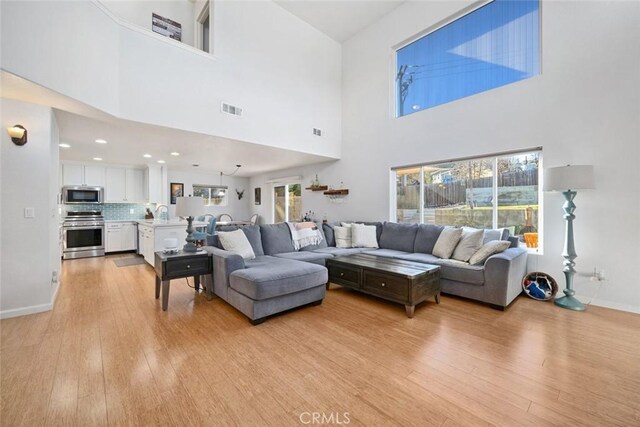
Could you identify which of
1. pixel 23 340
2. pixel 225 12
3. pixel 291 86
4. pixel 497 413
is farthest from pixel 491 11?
pixel 23 340

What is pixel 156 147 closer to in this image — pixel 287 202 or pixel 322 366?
pixel 287 202

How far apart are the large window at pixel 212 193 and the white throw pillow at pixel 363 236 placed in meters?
5.44

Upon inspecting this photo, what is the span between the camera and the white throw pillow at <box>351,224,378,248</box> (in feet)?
15.4

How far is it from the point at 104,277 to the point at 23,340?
2.30m

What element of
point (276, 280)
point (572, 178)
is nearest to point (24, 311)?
point (276, 280)

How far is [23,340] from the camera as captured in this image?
2.23 meters

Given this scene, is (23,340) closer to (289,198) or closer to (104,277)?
(104,277)

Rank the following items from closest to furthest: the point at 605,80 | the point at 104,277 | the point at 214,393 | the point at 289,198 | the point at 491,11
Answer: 1. the point at 214,393
2. the point at 605,80
3. the point at 491,11
4. the point at 104,277
5. the point at 289,198

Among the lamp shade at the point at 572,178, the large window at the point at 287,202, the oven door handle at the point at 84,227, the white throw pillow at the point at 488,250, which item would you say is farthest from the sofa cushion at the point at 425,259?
the oven door handle at the point at 84,227

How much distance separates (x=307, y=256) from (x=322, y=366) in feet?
6.80

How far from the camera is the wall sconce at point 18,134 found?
267 centimetres

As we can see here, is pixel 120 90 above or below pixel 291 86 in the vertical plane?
below

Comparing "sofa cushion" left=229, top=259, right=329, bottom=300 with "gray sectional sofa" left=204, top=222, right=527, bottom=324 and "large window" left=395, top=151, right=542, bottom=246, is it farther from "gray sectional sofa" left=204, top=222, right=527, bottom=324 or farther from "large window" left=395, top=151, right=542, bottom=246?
"large window" left=395, top=151, right=542, bottom=246

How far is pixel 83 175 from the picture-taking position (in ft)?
20.2
